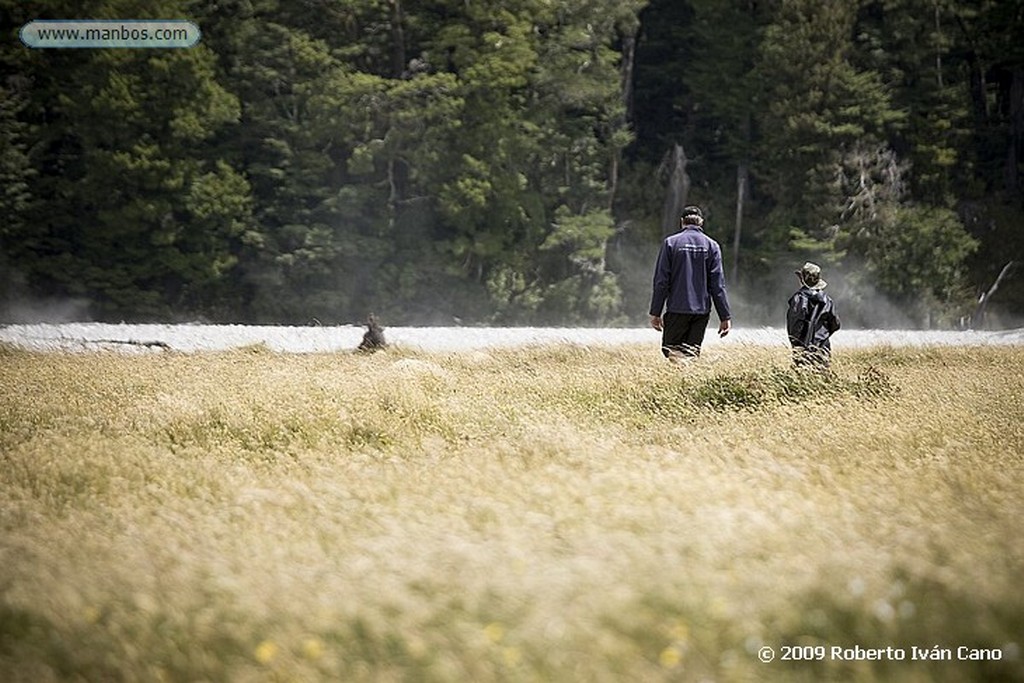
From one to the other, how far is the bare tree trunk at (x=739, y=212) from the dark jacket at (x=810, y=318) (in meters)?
19.7

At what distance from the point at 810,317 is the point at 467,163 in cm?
1841

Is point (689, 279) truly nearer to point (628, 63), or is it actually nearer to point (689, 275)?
point (689, 275)

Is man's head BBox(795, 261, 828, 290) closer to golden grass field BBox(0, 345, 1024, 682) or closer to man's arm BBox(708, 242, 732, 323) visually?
man's arm BBox(708, 242, 732, 323)

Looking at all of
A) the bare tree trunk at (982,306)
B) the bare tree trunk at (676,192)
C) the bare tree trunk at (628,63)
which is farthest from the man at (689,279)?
the bare tree trunk at (628,63)

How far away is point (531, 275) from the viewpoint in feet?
97.2

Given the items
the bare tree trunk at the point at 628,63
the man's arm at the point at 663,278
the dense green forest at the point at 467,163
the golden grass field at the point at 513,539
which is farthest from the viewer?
the bare tree trunk at the point at 628,63

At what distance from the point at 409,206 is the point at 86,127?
368 inches

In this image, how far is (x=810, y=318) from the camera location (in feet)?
35.4

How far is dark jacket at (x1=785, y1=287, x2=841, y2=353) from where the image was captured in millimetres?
10711

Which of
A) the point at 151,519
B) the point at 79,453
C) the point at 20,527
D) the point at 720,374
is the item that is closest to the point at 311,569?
the point at 151,519

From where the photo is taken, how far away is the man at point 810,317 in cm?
1068

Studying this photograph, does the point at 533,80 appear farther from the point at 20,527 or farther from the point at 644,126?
the point at 20,527

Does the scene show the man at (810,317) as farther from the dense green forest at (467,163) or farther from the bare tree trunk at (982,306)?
the bare tree trunk at (982,306)

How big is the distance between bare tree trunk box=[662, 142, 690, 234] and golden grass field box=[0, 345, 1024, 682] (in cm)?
2217
